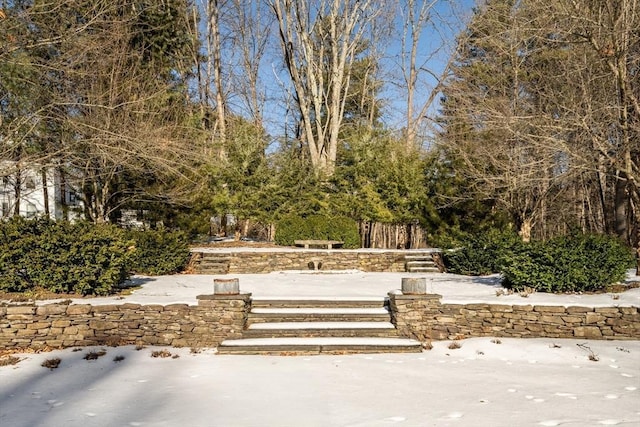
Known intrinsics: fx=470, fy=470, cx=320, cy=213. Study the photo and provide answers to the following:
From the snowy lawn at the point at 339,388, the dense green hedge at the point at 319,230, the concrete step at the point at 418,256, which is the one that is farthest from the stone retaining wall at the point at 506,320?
the dense green hedge at the point at 319,230

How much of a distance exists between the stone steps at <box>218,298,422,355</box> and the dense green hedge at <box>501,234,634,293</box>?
8.33 ft

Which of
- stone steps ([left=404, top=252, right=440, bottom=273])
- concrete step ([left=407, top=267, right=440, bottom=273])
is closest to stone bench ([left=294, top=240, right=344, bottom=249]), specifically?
stone steps ([left=404, top=252, right=440, bottom=273])

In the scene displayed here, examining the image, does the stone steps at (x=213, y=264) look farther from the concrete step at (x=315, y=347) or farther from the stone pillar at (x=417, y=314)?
the stone pillar at (x=417, y=314)

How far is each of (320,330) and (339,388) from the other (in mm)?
1915

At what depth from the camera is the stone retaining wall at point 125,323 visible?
22.1ft

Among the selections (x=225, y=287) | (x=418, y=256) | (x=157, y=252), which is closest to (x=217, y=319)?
(x=225, y=287)

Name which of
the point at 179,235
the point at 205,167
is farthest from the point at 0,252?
the point at 205,167

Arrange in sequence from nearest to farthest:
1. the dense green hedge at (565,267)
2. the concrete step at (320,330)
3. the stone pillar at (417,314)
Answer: the concrete step at (320,330) < the stone pillar at (417,314) < the dense green hedge at (565,267)

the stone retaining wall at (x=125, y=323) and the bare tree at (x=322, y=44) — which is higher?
the bare tree at (x=322, y=44)

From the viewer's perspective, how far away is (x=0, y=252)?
761cm

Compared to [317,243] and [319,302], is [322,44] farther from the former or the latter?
[319,302]

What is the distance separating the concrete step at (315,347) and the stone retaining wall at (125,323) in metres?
0.38

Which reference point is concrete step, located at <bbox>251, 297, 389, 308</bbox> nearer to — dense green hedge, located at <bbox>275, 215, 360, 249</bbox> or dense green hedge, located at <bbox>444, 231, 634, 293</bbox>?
dense green hedge, located at <bbox>444, 231, 634, 293</bbox>

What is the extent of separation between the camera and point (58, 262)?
7.74 metres
